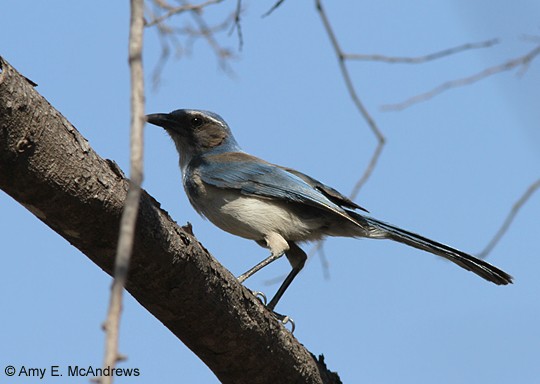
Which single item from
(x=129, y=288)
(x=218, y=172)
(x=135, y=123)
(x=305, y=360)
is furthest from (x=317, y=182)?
(x=135, y=123)

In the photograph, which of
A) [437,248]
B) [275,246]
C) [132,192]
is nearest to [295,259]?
[275,246]

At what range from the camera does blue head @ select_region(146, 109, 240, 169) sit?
7402mm

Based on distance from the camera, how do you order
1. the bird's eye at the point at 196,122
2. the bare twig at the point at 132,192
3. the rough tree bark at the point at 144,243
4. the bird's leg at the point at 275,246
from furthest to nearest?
the bird's eye at the point at 196,122 < the bird's leg at the point at 275,246 < the rough tree bark at the point at 144,243 < the bare twig at the point at 132,192

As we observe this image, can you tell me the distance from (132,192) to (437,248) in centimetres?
425

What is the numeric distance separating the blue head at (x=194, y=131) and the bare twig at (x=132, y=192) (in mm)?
5010

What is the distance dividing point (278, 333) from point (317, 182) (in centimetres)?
210

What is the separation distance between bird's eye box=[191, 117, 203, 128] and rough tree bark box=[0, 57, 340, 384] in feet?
10.1

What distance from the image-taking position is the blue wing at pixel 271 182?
6.38 metres

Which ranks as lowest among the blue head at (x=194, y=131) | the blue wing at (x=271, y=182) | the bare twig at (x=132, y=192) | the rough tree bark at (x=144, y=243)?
the bare twig at (x=132, y=192)

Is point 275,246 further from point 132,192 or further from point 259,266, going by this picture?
point 132,192

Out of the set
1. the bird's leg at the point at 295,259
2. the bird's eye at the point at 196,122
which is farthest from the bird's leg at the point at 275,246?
the bird's eye at the point at 196,122

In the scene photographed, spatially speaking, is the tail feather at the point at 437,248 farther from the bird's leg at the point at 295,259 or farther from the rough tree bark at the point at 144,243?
the rough tree bark at the point at 144,243

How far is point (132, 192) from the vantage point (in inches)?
79.8

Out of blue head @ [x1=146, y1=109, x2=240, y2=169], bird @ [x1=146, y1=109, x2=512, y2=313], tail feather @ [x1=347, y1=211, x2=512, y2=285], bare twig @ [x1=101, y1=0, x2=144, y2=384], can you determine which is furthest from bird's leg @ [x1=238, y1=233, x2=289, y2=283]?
bare twig @ [x1=101, y1=0, x2=144, y2=384]
